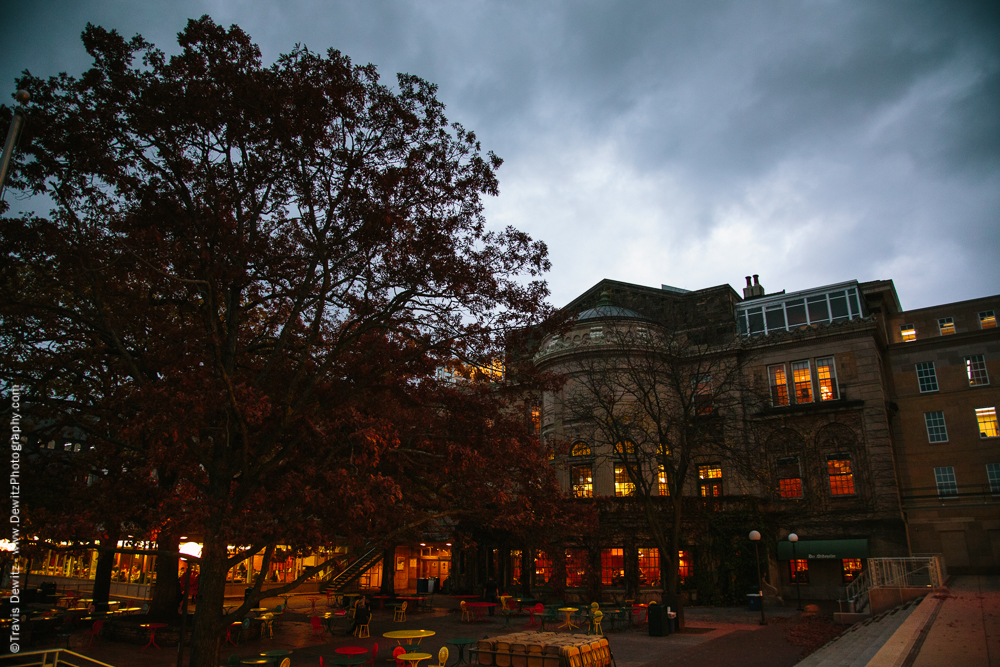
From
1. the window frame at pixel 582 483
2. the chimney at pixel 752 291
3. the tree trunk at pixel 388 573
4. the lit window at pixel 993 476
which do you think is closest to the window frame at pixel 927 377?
the lit window at pixel 993 476

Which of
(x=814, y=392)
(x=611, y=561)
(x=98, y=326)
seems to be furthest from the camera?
(x=814, y=392)

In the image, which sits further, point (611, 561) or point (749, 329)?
point (749, 329)

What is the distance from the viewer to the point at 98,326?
34.7 ft

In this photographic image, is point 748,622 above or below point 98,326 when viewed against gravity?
below

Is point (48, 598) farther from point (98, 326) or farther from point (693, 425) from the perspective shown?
point (693, 425)

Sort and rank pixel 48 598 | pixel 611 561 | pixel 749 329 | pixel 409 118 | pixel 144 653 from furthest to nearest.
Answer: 1. pixel 749 329
2. pixel 611 561
3. pixel 48 598
4. pixel 144 653
5. pixel 409 118

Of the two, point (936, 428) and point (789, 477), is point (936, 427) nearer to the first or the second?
point (936, 428)

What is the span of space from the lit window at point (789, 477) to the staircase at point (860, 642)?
471 inches

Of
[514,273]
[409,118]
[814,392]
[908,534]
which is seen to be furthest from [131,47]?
[908,534]

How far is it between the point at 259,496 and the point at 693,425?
16.6 metres

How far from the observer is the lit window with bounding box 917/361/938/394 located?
3481cm

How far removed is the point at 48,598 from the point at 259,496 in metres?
25.0

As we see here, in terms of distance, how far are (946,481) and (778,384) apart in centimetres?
992

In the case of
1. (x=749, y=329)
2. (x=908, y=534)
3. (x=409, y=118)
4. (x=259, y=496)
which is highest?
(x=749, y=329)
